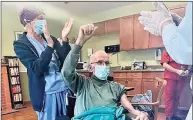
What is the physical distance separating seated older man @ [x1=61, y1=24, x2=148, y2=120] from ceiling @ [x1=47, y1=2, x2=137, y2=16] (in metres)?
0.21

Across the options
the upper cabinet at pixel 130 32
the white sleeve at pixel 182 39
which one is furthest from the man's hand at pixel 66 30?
the white sleeve at pixel 182 39

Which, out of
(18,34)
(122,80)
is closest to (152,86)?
(122,80)

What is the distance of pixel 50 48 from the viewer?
0.91 metres

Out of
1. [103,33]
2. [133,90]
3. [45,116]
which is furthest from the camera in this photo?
[133,90]

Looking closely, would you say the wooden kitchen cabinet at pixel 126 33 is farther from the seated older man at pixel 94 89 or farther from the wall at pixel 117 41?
the seated older man at pixel 94 89

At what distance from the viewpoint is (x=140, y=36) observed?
1.54m

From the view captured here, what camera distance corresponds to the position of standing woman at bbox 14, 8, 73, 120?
0.92 m

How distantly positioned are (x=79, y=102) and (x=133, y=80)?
607 millimetres

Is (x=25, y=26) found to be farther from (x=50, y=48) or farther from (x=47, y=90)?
(x=47, y=90)

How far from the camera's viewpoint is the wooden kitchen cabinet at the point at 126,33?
4.75 ft

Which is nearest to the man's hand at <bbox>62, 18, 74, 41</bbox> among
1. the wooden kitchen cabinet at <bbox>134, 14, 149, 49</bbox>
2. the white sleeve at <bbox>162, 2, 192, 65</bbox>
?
the white sleeve at <bbox>162, 2, 192, 65</bbox>

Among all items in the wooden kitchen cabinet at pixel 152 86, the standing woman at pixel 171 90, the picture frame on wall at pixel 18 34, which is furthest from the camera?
the wooden kitchen cabinet at pixel 152 86

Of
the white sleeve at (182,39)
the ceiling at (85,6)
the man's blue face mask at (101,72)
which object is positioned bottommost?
the man's blue face mask at (101,72)

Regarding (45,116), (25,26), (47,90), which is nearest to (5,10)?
(25,26)
